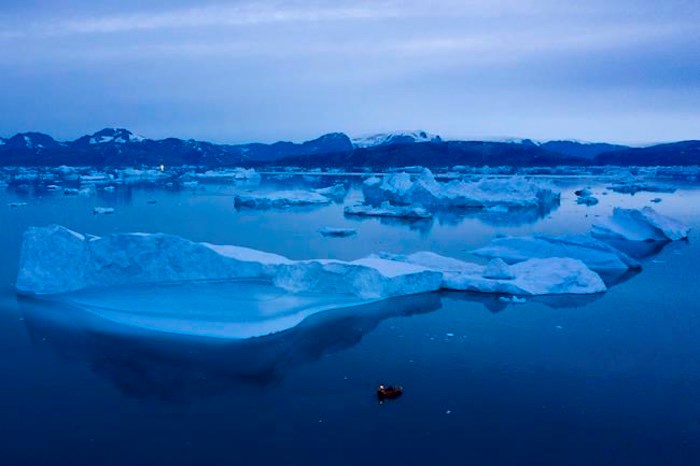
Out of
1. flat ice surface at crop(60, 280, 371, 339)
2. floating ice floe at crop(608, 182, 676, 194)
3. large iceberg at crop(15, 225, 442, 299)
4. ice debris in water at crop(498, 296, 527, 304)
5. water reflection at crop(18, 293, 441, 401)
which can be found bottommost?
floating ice floe at crop(608, 182, 676, 194)

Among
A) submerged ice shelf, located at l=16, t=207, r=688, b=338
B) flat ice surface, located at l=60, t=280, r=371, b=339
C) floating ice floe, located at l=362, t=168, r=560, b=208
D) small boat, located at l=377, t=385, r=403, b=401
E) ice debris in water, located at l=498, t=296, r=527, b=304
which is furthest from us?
floating ice floe, located at l=362, t=168, r=560, b=208

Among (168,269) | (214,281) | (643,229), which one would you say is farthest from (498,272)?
(643,229)

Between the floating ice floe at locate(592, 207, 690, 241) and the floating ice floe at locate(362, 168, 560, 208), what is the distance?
23.5 ft

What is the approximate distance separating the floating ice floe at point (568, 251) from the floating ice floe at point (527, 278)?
1.09m

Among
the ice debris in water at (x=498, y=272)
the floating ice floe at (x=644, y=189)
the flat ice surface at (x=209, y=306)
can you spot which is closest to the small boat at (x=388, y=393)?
the flat ice surface at (x=209, y=306)

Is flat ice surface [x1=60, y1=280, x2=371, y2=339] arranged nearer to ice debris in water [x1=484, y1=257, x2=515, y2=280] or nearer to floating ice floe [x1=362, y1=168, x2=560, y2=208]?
ice debris in water [x1=484, y1=257, x2=515, y2=280]

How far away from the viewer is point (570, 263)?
344 inches

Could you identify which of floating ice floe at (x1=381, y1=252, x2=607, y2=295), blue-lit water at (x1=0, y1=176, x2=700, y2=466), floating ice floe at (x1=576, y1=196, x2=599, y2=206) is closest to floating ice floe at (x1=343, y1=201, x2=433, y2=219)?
floating ice floe at (x1=576, y1=196, x2=599, y2=206)

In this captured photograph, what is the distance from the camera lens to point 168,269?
7.49 metres

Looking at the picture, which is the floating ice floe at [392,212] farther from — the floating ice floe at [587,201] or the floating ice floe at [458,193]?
the floating ice floe at [587,201]

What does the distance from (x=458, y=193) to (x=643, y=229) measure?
851cm

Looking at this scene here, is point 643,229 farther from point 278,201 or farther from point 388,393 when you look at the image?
point 278,201

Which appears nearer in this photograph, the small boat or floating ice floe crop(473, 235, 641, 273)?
the small boat

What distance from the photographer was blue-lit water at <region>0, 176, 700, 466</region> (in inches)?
161
